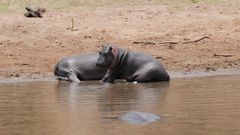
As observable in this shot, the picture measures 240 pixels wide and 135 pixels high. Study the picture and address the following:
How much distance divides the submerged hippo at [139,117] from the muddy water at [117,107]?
92 mm

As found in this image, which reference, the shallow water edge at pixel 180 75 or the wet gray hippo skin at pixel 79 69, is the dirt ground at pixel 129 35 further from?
the wet gray hippo skin at pixel 79 69

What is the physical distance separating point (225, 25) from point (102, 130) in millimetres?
9574

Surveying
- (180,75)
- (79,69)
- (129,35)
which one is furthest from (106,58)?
(129,35)

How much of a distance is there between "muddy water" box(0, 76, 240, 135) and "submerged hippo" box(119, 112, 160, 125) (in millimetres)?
92

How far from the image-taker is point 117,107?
9.41 meters

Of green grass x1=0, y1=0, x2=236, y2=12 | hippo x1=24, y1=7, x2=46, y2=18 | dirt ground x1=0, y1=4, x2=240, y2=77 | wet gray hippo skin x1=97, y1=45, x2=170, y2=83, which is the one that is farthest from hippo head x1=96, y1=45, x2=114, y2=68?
green grass x1=0, y1=0, x2=236, y2=12

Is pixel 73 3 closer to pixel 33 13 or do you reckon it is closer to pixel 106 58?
pixel 33 13

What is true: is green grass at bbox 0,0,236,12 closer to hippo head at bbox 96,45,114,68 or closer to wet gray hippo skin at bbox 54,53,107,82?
wet gray hippo skin at bbox 54,53,107,82

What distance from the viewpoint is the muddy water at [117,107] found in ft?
25.6

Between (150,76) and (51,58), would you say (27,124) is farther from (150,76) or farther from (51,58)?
(51,58)

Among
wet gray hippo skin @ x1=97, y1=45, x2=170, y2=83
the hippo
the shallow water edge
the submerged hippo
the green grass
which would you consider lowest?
the shallow water edge

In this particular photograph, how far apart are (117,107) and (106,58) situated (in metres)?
3.59

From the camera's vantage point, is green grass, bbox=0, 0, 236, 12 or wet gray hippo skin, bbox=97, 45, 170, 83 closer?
wet gray hippo skin, bbox=97, 45, 170, 83

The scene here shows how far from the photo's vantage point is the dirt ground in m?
14.5
